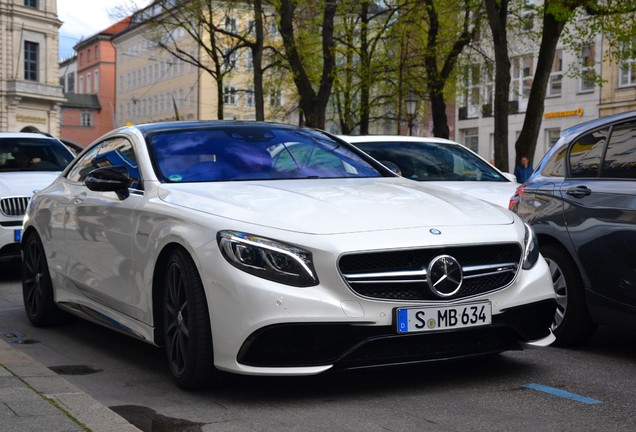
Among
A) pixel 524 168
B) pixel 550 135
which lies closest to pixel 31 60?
pixel 550 135

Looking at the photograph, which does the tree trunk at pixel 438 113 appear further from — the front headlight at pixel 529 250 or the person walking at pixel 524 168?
the front headlight at pixel 529 250

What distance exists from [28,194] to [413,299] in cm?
750

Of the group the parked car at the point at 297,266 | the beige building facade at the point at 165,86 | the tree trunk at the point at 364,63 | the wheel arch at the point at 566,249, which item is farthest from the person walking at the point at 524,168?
the beige building facade at the point at 165,86

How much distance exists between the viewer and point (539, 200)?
7367 millimetres

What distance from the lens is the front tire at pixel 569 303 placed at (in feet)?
22.7

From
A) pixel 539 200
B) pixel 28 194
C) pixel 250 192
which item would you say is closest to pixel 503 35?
pixel 28 194

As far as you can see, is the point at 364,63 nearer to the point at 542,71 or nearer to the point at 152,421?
the point at 542,71

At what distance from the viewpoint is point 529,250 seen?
5746 millimetres

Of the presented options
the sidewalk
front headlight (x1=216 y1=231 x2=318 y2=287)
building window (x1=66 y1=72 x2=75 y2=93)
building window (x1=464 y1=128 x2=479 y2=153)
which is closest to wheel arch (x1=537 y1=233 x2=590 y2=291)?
front headlight (x1=216 y1=231 x2=318 y2=287)

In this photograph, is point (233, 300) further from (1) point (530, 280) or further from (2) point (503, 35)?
(2) point (503, 35)

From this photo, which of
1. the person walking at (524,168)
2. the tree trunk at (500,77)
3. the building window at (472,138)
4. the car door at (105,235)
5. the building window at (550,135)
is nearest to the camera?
the car door at (105,235)

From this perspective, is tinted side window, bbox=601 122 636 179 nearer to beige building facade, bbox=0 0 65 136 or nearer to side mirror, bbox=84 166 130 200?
side mirror, bbox=84 166 130 200

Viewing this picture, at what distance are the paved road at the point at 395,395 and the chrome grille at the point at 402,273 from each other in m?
0.54

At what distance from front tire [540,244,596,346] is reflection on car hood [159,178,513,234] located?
1.16 metres
